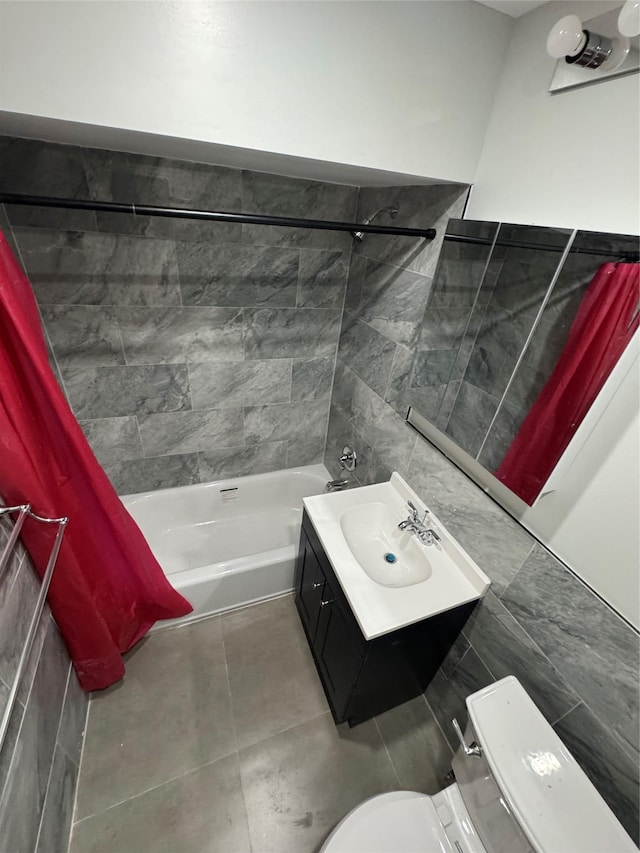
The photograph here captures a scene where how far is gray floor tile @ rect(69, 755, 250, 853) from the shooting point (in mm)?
1129

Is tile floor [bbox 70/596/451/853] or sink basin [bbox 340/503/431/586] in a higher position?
sink basin [bbox 340/503/431/586]

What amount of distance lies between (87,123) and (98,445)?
4.82ft

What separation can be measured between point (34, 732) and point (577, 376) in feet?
5.70

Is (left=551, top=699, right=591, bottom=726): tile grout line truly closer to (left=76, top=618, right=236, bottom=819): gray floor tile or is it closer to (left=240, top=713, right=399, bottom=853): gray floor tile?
(left=240, top=713, right=399, bottom=853): gray floor tile

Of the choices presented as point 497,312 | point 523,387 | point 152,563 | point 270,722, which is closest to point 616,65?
point 497,312

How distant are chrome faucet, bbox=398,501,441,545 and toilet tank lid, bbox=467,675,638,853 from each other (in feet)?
1.53

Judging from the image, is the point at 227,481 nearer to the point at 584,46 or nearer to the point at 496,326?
the point at 496,326

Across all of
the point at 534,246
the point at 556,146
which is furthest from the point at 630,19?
the point at 534,246

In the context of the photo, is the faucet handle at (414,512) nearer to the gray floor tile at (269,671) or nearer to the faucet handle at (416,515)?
the faucet handle at (416,515)

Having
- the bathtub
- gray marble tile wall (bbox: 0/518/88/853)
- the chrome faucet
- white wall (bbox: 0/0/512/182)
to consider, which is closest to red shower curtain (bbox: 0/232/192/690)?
gray marble tile wall (bbox: 0/518/88/853)

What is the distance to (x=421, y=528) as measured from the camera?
135cm

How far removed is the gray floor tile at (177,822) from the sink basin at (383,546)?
3.05 feet

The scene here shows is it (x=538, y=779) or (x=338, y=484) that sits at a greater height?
(x=538, y=779)

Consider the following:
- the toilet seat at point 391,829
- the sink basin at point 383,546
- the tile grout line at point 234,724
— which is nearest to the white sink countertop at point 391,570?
the sink basin at point 383,546
